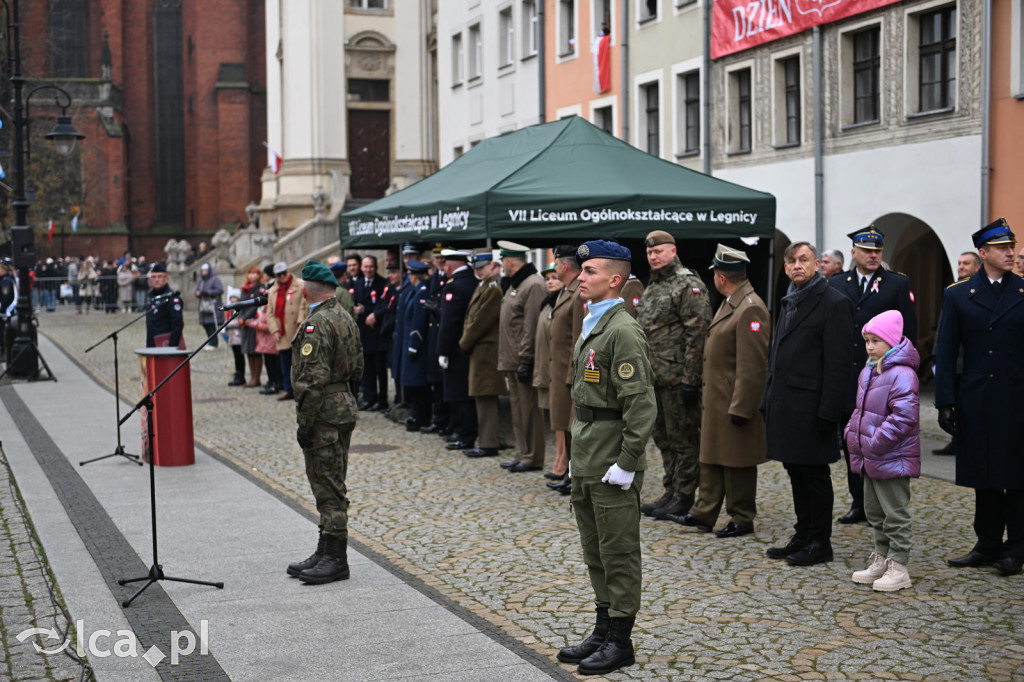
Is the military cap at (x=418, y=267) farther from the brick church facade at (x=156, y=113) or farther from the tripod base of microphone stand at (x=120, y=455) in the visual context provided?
the brick church facade at (x=156, y=113)

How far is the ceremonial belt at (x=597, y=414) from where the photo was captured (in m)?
5.99

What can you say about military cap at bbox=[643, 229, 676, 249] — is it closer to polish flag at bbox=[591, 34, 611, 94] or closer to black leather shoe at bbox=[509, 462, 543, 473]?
black leather shoe at bbox=[509, 462, 543, 473]

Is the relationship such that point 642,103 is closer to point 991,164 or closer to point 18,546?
point 991,164

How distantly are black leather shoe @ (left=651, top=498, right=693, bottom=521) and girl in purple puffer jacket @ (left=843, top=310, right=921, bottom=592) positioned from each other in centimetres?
194

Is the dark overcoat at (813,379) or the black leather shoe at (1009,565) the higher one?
the dark overcoat at (813,379)

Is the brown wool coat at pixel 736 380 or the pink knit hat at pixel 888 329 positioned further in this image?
the brown wool coat at pixel 736 380

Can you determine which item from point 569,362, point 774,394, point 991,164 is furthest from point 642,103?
point 774,394

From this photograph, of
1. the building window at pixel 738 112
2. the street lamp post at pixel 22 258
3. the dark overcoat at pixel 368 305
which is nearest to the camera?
the dark overcoat at pixel 368 305

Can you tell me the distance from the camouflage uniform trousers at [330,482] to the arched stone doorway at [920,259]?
46.5ft

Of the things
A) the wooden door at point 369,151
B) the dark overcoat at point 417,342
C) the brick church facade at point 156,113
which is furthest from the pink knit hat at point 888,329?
the brick church facade at point 156,113

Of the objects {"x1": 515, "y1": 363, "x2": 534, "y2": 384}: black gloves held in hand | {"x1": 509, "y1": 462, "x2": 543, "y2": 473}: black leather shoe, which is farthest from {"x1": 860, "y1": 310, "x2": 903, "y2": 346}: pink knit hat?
{"x1": 509, "y1": 462, "x2": 543, "y2": 473}: black leather shoe

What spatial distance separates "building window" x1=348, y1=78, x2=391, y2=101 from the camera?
153ft

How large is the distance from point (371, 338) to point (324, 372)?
9.07 metres

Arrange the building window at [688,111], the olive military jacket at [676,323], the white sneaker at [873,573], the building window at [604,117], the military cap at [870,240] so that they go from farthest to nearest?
the building window at [604,117], the building window at [688,111], the olive military jacket at [676,323], the military cap at [870,240], the white sneaker at [873,573]
